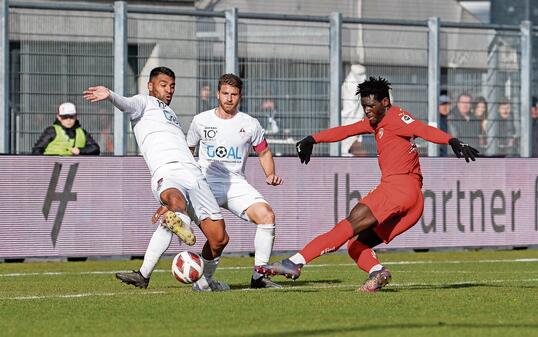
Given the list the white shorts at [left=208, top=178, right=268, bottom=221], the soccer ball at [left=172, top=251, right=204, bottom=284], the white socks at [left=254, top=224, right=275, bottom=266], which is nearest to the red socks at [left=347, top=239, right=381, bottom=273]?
the white socks at [left=254, top=224, right=275, bottom=266]

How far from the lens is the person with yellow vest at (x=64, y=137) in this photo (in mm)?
20219

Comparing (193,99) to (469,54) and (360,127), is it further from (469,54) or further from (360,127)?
(360,127)

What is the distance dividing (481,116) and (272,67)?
3.63 meters

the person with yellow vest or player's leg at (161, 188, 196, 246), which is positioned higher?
the person with yellow vest

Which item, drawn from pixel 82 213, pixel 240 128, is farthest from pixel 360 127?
pixel 82 213

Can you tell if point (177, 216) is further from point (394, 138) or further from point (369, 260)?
point (394, 138)

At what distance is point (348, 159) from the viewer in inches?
835

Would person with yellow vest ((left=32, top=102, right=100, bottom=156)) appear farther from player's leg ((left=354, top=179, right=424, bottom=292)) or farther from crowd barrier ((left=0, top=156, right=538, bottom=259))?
player's leg ((left=354, top=179, right=424, bottom=292))

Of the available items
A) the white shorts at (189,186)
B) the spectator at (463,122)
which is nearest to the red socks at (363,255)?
the white shorts at (189,186)

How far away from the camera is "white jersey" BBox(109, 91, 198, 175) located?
13680 millimetres

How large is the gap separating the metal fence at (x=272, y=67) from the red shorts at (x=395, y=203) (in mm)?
7479

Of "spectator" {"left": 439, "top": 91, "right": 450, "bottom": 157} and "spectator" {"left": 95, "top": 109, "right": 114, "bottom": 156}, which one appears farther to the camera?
"spectator" {"left": 439, "top": 91, "right": 450, "bottom": 157}

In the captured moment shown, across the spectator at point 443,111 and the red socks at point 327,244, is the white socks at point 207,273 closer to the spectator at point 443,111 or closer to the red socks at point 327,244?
the red socks at point 327,244

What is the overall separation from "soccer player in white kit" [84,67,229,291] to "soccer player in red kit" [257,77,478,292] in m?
0.79
